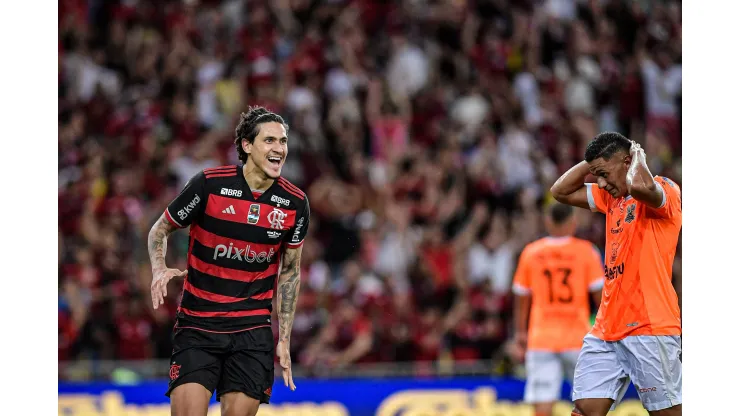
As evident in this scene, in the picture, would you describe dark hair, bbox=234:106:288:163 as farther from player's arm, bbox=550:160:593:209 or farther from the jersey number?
the jersey number

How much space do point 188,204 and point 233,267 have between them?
47 centimetres

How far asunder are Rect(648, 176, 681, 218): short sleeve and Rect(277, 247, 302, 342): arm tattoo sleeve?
221 cm

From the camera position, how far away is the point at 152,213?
1264 centimetres

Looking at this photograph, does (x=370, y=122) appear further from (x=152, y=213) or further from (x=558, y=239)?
(x=558, y=239)

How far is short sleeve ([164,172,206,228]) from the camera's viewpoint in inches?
239

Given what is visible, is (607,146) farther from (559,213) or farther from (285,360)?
(559,213)

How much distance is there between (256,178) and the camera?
20.5ft

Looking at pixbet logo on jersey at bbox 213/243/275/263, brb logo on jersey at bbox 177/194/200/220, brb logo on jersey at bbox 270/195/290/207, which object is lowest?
pixbet logo on jersey at bbox 213/243/275/263

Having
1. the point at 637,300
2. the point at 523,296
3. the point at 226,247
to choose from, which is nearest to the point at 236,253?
the point at 226,247

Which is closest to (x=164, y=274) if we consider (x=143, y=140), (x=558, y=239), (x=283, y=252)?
(x=283, y=252)

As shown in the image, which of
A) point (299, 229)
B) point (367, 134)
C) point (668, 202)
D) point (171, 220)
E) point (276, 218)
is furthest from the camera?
point (367, 134)

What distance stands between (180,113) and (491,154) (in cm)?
436

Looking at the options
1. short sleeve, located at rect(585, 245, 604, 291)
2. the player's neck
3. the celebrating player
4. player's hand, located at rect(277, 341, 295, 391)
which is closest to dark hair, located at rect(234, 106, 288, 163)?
the celebrating player

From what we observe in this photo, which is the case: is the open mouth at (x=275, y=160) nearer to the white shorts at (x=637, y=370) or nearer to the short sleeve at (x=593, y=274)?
the white shorts at (x=637, y=370)
